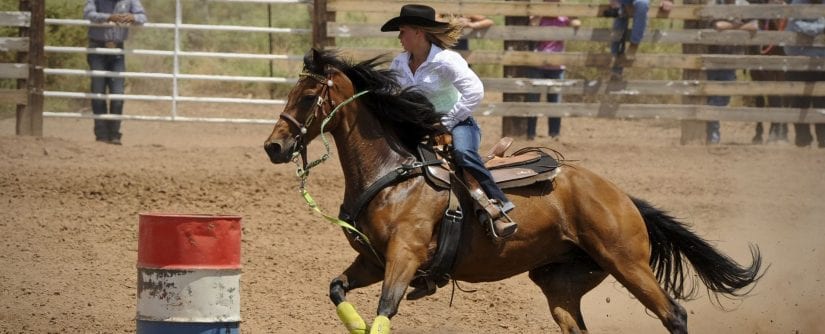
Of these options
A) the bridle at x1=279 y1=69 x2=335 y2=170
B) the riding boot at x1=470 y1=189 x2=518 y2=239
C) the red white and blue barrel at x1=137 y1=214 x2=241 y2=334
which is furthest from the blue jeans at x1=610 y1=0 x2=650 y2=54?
the red white and blue barrel at x1=137 y1=214 x2=241 y2=334

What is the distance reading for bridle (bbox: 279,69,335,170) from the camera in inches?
223

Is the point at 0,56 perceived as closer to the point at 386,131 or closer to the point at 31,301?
the point at 31,301

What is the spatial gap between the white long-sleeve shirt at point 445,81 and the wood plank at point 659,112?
22.2 feet

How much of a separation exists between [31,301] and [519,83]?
24.0 ft

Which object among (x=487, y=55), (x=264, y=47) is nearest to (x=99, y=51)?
(x=487, y=55)

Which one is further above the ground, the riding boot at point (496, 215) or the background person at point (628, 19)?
the background person at point (628, 19)

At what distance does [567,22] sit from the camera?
45.4ft

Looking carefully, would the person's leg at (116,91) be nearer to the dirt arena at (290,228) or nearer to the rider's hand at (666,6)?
the dirt arena at (290,228)

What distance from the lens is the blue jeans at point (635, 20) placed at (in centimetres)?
1309

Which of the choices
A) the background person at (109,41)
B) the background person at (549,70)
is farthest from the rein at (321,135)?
the background person at (549,70)

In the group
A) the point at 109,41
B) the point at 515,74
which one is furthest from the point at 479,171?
the point at 109,41

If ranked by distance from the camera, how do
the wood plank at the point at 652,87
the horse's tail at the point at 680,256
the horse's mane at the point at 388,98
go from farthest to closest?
the wood plank at the point at 652,87 < the horse's tail at the point at 680,256 < the horse's mane at the point at 388,98

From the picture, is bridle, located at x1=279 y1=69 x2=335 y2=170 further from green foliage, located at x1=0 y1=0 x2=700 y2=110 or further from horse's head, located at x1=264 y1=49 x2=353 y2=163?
green foliage, located at x1=0 y1=0 x2=700 y2=110

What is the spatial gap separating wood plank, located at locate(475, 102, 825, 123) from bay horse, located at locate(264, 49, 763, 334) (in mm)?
6568
